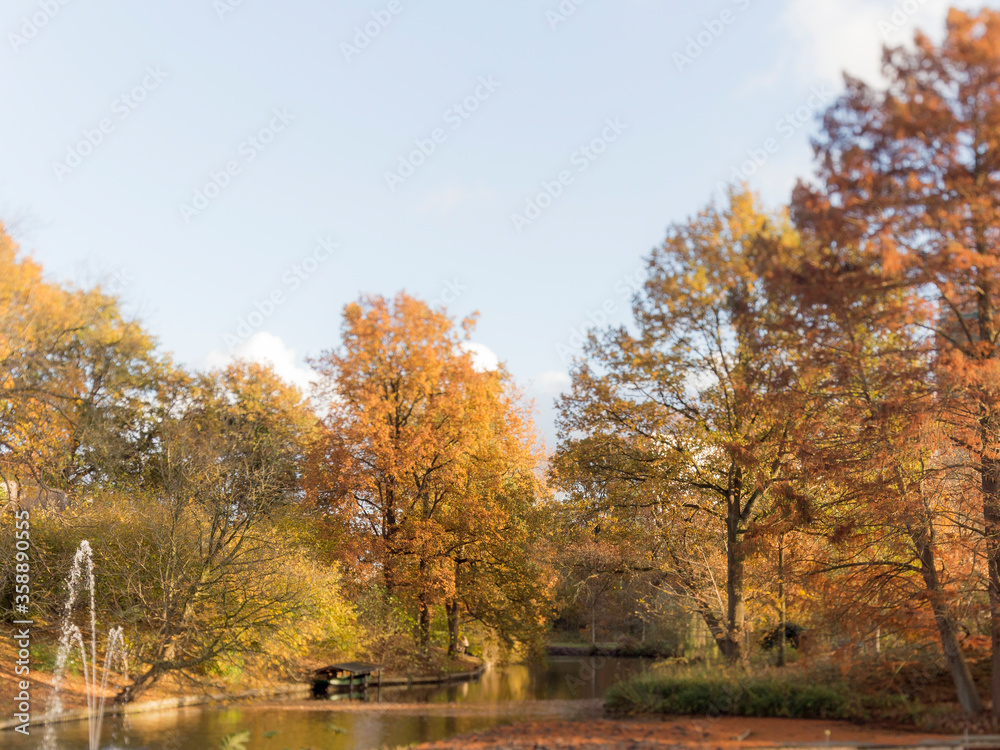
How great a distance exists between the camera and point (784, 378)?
1324 centimetres

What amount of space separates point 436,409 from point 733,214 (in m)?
12.8

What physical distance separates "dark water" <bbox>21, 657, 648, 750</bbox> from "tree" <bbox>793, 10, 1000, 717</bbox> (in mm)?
9029

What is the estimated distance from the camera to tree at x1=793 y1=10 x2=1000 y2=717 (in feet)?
38.6

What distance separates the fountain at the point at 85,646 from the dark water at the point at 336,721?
3.84ft

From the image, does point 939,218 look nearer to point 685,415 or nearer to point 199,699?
point 685,415

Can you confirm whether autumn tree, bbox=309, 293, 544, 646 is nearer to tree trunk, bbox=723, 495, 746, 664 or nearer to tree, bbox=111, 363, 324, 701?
tree, bbox=111, 363, 324, 701

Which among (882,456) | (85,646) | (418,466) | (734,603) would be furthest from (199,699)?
(882,456)

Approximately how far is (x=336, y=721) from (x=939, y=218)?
50.2 ft

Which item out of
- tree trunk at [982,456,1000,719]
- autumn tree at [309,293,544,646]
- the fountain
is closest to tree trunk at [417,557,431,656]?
autumn tree at [309,293,544,646]

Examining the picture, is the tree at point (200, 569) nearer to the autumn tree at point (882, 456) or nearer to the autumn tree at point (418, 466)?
the autumn tree at point (418, 466)

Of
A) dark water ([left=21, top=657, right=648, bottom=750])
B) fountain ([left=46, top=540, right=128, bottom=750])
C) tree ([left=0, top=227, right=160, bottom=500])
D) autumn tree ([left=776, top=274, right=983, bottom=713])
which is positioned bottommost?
dark water ([left=21, top=657, right=648, bottom=750])

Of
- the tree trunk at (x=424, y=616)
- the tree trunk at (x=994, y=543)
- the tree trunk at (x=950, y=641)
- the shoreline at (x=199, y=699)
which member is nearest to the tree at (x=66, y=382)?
the shoreline at (x=199, y=699)

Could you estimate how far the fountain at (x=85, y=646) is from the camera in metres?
16.6

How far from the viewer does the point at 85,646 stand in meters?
18.8
